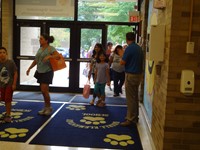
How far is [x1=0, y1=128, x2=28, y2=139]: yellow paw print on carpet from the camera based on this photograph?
388 centimetres

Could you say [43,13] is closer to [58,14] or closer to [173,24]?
[58,14]

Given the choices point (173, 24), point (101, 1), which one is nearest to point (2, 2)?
point (101, 1)

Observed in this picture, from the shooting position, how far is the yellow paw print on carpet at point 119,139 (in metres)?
3.79

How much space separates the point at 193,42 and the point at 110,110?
3117 millimetres

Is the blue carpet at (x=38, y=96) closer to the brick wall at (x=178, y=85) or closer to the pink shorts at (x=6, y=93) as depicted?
the pink shorts at (x=6, y=93)

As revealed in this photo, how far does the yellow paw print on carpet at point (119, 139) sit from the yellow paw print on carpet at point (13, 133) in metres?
1.24

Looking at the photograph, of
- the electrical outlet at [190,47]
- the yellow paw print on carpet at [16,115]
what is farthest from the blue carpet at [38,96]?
the electrical outlet at [190,47]

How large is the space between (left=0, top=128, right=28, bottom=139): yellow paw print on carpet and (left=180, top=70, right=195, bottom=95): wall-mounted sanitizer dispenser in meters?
2.38

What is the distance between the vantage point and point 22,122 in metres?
4.54

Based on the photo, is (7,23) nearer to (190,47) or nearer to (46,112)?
(46,112)

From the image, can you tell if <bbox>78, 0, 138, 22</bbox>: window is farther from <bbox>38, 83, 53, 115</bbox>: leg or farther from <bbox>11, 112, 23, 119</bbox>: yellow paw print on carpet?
<bbox>11, 112, 23, 119</bbox>: yellow paw print on carpet

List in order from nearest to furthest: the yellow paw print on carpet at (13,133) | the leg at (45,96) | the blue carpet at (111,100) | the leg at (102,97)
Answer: the yellow paw print on carpet at (13,133) → the leg at (45,96) → the leg at (102,97) → the blue carpet at (111,100)

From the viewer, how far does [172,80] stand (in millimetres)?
2967

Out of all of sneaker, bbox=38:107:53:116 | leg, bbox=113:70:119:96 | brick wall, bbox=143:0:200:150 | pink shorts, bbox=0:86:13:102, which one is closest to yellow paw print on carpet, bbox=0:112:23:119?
sneaker, bbox=38:107:53:116
